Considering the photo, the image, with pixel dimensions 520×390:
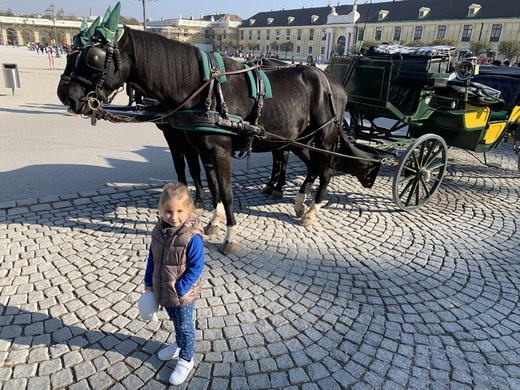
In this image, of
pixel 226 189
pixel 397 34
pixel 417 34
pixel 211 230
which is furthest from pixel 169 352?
pixel 397 34

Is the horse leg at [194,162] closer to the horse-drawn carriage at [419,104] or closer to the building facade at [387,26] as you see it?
the horse-drawn carriage at [419,104]

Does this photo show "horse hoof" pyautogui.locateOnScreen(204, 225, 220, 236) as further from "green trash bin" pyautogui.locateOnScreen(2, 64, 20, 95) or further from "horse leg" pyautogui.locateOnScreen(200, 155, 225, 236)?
"green trash bin" pyautogui.locateOnScreen(2, 64, 20, 95)

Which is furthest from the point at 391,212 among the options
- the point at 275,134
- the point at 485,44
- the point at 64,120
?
the point at 485,44

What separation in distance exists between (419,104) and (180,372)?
4.53 metres

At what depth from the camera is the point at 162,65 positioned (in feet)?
10.2

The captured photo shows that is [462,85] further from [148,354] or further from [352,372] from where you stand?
[148,354]

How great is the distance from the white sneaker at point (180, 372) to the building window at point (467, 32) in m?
69.4

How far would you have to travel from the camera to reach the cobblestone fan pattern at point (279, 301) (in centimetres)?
235

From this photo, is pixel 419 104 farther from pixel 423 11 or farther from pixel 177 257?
pixel 423 11

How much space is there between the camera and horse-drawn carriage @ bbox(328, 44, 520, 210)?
4.91 metres

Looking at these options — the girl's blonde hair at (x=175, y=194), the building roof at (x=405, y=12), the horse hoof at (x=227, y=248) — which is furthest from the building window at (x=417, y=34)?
the girl's blonde hair at (x=175, y=194)

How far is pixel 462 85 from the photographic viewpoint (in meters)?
5.46

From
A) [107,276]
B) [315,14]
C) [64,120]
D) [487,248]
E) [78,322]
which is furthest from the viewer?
[315,14]

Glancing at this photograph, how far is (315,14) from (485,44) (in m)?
44.7
